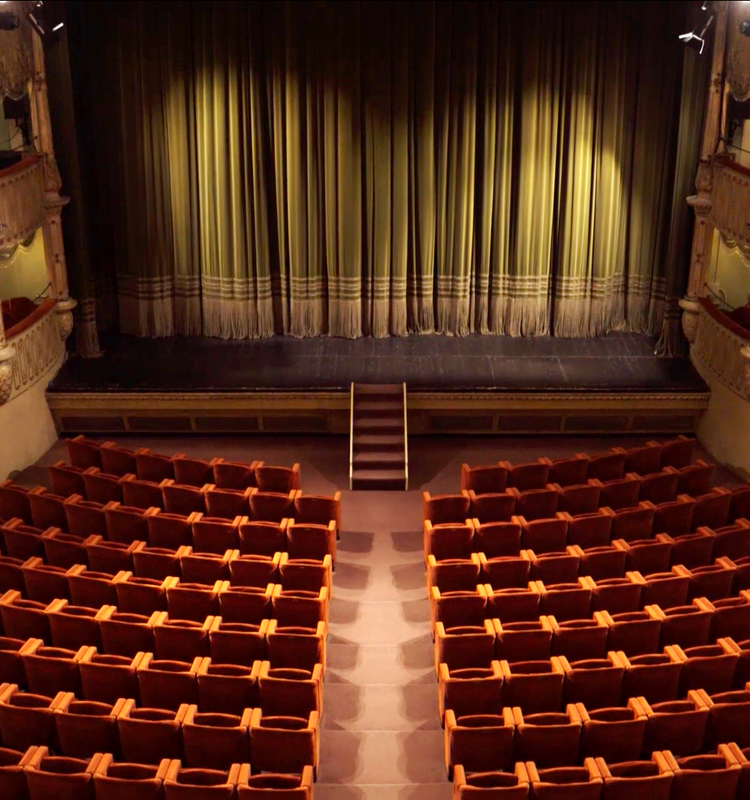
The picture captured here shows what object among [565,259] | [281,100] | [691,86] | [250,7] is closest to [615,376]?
[565,259]

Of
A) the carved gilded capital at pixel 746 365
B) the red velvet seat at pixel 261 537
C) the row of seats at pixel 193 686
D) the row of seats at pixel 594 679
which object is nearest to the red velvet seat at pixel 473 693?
the row of seats at pixel 594 679

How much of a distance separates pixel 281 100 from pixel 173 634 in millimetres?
5435

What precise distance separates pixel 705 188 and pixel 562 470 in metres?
2.90

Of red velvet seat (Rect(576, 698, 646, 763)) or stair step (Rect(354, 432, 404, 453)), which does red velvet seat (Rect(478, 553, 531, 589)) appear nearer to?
red velvet seat (Rect(576, 698, 646, 763))

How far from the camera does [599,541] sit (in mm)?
6602

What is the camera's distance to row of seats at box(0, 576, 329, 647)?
551 centimetres

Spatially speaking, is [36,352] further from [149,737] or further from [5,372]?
[149,737]

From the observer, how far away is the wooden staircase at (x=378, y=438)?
811cm

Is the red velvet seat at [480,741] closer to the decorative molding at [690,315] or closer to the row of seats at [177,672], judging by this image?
the row of seats at [177,672]

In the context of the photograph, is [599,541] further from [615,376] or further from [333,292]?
[333,292]

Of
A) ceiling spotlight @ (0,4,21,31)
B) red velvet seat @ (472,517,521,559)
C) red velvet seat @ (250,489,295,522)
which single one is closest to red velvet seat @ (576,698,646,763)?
red velvet seat @ (472,517,521,559)

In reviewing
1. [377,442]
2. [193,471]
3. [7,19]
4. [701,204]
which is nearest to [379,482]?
[377,442]

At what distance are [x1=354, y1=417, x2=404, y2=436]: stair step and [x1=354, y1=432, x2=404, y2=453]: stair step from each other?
70mm

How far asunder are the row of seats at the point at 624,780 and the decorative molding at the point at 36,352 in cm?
503
